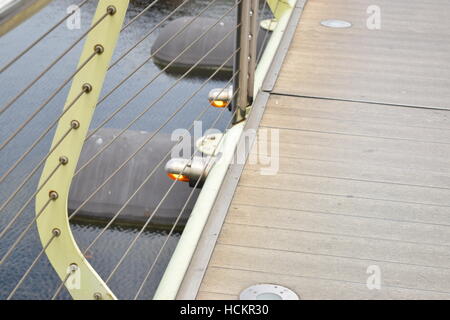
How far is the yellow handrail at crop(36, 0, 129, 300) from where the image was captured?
74cm

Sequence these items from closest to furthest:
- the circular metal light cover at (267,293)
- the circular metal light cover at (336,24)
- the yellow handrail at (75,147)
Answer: the yellow handrail at (75,147) → the circular metal light cover at (267,293) → the circular metal light cover at (336,24)

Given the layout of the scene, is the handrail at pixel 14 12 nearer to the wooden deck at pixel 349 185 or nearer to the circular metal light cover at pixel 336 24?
the wooden deck at pixel 349 185

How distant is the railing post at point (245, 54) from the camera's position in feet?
4.15

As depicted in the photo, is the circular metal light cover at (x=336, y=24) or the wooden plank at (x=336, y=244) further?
the circular metal light cover at (x=336, y=24)

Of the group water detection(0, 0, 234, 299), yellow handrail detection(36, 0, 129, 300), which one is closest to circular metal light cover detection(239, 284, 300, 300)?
yellow handrail detection(36, 0, 129, 300)

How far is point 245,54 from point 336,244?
0.45 meters

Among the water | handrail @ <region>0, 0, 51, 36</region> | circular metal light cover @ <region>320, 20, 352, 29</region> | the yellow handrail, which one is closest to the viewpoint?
handrail @ <region>0, 0, 51, 36</region>

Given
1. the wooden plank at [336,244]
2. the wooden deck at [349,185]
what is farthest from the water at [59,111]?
the wooden plank at [336,244]

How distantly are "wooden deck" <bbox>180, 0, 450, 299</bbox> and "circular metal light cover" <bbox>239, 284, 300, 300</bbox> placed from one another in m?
0.01

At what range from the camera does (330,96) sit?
1.49 metres

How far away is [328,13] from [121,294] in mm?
2032

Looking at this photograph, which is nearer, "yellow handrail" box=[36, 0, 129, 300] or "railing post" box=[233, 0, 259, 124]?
"yellow handrail" box=[36, 0, 129, 300]

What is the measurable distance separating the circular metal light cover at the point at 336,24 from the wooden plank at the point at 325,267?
1.11 meters

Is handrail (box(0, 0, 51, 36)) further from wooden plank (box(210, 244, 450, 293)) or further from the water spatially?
the water
